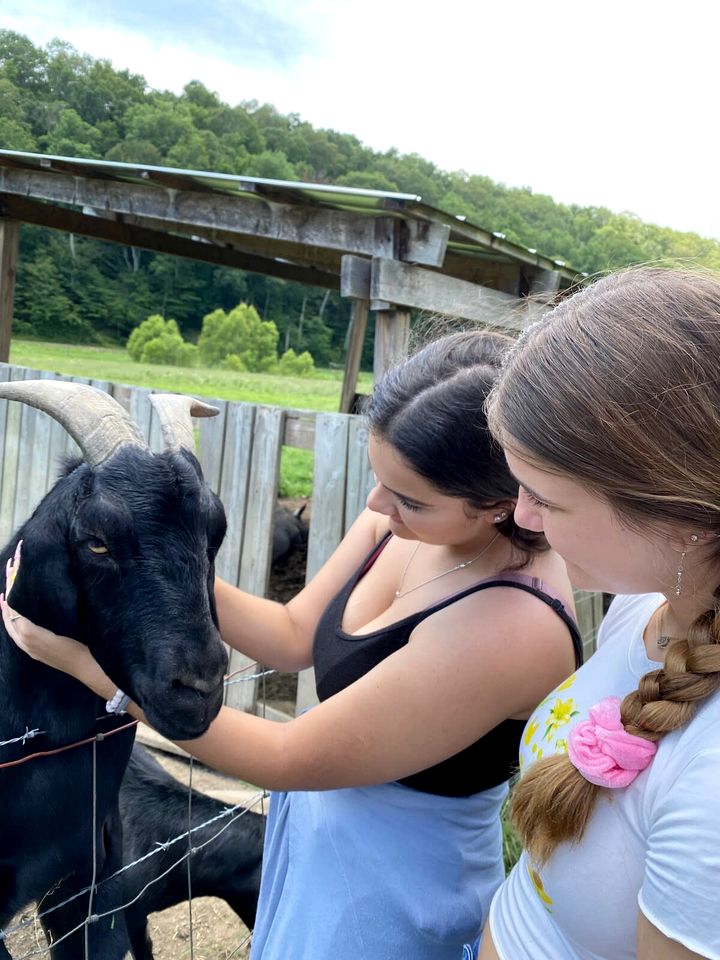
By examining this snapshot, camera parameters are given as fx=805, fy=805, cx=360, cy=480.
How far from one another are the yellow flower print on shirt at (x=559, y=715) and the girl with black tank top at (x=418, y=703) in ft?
0.60

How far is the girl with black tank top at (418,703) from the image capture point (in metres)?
1.58

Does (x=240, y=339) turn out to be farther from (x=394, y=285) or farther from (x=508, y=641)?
(x=508, y=641)

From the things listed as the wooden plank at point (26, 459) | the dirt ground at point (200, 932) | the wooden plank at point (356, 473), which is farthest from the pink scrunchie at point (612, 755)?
the wooden plank at point (26, 459)

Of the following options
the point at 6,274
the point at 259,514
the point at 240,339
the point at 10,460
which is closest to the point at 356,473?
the point at 259,514

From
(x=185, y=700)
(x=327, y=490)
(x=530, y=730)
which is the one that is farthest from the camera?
(x=327, y=490)

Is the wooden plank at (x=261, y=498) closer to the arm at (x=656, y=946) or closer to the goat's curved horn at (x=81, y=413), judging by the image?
the goat's curved horn at (x=81, y=413)

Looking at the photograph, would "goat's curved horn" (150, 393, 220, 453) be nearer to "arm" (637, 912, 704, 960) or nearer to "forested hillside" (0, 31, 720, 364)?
"forested hillside" (0, 31, 720, 364)

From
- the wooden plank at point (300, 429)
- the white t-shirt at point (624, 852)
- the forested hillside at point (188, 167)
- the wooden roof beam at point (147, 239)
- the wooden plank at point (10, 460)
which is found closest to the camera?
the white t-shirt at point (624, 852)

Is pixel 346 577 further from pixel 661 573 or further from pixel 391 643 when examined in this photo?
pixel 661 573

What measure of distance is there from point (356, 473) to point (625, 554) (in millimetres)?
3577

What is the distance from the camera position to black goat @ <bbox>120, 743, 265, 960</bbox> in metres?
2.56

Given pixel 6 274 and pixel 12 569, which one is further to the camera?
pixel 6 274

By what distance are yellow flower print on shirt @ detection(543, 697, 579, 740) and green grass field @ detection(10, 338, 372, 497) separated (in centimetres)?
923

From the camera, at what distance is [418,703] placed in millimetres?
1556
